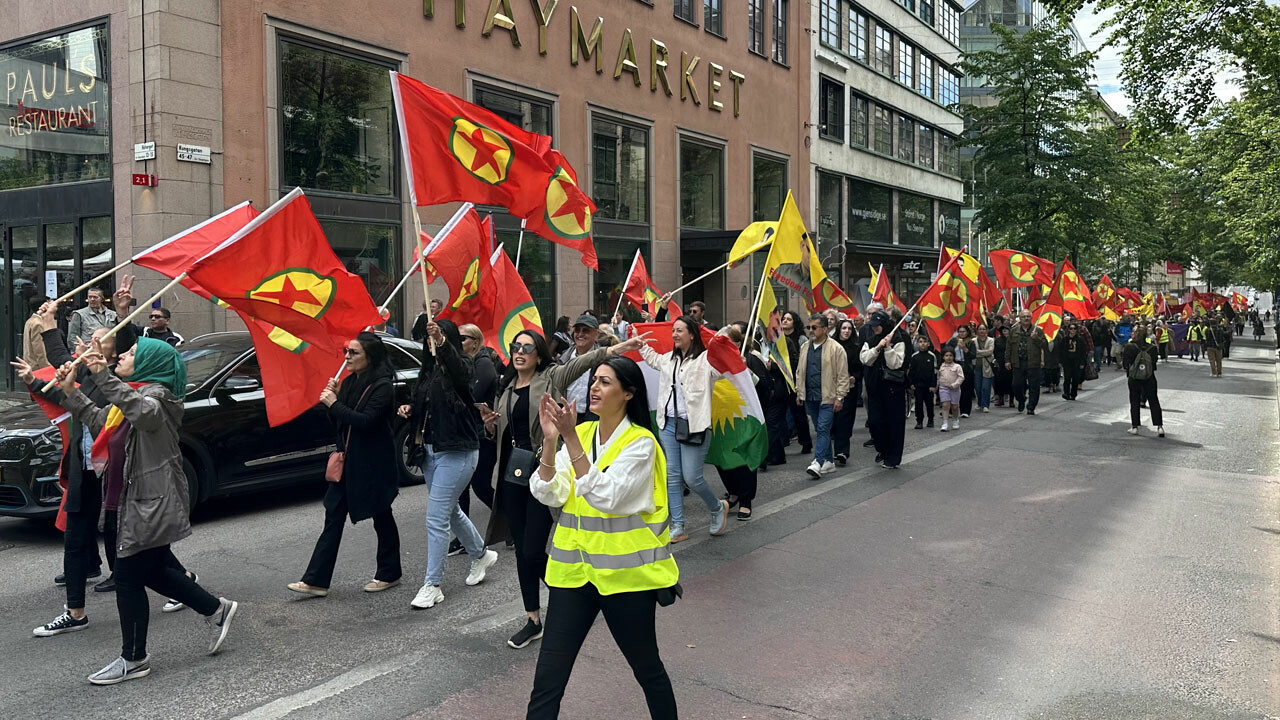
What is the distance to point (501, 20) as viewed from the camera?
1956cm

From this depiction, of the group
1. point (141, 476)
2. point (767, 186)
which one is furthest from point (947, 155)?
point (141, 476)

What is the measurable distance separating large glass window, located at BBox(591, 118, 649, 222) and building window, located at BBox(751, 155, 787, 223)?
228 inches

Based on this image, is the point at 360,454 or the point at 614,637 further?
the point at 360,454

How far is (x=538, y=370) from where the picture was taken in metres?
6.19

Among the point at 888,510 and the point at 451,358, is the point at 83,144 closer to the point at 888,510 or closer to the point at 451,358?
the point at 451,358

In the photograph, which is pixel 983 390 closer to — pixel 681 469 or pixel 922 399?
pixel 922 399

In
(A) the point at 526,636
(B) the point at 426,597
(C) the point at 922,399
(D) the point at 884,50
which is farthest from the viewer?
(D) the point at 884,50

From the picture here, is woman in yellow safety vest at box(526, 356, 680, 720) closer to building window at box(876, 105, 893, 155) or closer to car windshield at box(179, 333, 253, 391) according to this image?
car windshield at box(179, 333, 253, 391)

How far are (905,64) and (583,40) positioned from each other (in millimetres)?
23151

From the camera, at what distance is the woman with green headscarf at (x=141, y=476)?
4918 millimetres

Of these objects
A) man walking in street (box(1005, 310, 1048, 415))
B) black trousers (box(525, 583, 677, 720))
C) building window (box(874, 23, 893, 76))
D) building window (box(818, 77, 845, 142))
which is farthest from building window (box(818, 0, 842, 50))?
black trousers (box(525, 583, 677, 720))

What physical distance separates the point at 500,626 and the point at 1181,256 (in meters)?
65.5

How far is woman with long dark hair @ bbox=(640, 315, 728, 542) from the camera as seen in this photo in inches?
313

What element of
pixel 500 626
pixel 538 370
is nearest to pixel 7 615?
pixel 500 626
